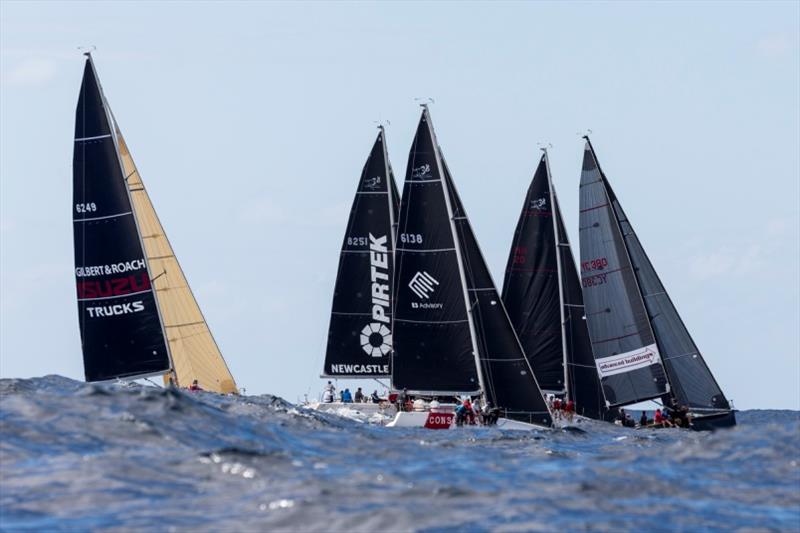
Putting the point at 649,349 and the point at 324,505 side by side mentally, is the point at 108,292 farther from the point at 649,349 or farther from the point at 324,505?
the point at 324,505

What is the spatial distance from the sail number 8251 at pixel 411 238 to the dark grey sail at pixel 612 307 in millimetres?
7488

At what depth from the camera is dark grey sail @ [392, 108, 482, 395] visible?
145ft

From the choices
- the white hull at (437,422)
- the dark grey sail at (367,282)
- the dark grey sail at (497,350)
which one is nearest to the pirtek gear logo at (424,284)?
the dark grey sail at (497,350)

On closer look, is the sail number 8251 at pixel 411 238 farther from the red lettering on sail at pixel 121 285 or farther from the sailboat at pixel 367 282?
the sailboat at pixel 367 282

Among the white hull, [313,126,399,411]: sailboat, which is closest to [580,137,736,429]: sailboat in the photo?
the white hull

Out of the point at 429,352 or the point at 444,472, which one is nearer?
the point at 444,472

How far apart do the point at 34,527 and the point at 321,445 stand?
875 cm

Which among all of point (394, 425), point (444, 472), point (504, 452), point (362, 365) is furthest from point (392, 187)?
point (444, 472)

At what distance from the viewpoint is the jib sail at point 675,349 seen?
47.4m

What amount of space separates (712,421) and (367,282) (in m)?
15.7

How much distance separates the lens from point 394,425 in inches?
1646

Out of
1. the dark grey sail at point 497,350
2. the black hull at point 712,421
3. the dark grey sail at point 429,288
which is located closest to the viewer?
the dark grey sail at point 497,350

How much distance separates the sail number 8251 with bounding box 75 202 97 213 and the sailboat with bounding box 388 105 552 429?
938 cm

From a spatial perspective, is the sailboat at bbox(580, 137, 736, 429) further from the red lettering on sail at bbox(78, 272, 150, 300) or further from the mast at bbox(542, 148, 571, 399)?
the red lettering on sail at bbox(78, 272, 150, 300)
